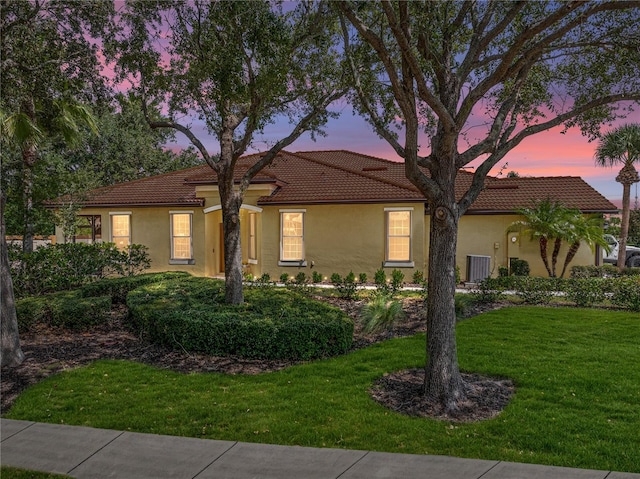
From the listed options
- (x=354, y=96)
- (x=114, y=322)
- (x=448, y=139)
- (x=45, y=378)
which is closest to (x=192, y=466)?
(x=45, y=378)

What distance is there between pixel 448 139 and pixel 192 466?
16.3ft

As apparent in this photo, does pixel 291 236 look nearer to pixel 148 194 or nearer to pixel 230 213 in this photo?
pixel 148 194

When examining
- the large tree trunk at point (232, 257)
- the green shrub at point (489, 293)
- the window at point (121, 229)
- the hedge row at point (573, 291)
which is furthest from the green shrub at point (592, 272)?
the window at point (121, 229)

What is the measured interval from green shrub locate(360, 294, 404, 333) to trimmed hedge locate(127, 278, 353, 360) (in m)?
0.93

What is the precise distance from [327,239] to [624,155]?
15781 millimetres

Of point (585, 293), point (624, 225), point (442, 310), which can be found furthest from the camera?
point (624, 225)

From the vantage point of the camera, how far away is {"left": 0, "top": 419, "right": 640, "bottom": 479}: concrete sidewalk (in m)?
4.40

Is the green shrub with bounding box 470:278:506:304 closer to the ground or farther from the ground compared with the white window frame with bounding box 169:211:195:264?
closer to the ground

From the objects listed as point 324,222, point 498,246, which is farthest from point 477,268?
point 324,222

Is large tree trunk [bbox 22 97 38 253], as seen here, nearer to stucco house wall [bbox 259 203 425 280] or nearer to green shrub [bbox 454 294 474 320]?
stucco house wall [bbox 259 203 425 280]

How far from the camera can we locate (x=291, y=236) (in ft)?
61.1

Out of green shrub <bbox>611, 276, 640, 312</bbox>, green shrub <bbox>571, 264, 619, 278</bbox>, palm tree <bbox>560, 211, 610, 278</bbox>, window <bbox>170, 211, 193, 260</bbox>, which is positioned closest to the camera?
green shrub <bbox>611, 276, 640, 312</bbox>

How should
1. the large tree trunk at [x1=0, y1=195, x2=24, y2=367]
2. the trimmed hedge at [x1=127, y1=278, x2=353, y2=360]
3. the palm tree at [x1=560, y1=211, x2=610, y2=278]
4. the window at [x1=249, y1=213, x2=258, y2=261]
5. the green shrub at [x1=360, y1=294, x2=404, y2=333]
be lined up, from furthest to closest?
the window at [x1=249, y1=213, x2=258, y2=261] → the palm tree at [x1=560, y1=211, x2=610, y2=278] → the green shrub at [x1=360, y1=294, x2=404, y2=333] → the trimmed hedge at [x1=127, y1=278, x2=353, y2=360] → the large tree trunk at [x1=0, y1=195, x2=24, y2=367]

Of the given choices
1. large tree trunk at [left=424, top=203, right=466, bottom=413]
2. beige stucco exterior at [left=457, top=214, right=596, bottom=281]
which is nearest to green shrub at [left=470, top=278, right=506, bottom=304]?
beige stucco exterior at [left=457, top=214, right=596, bottom=281]
